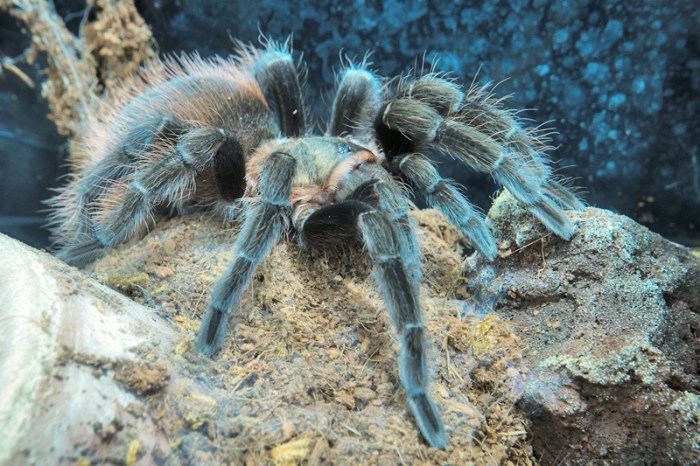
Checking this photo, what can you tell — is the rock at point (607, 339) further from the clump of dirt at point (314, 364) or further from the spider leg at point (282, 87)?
the spider leg at point (282, 87)

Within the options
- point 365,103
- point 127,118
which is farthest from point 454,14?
point 127,118

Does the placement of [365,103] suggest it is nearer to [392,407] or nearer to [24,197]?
[392,407]

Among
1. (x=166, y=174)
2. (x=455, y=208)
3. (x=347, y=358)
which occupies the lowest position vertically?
(x=347, y=358)

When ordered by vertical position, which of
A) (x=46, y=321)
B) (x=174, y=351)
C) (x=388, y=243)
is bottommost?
(x=174, y=351)

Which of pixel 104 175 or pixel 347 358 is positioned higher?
pixel 104 175

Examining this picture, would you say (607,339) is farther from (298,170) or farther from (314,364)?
(298,170)

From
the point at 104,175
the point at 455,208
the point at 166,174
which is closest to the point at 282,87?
the point at 166,174

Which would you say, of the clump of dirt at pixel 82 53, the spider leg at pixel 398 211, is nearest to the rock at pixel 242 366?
the spider leg at pixel 398 211

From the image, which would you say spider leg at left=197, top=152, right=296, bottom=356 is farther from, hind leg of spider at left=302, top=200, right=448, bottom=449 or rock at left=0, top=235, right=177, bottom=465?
hind leg of spider at left=302, top=200, right=448, bottom=449

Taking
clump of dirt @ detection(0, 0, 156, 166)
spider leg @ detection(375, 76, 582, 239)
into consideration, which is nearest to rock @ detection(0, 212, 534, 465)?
spider leg @ detection(375, 76, 582, 239)
